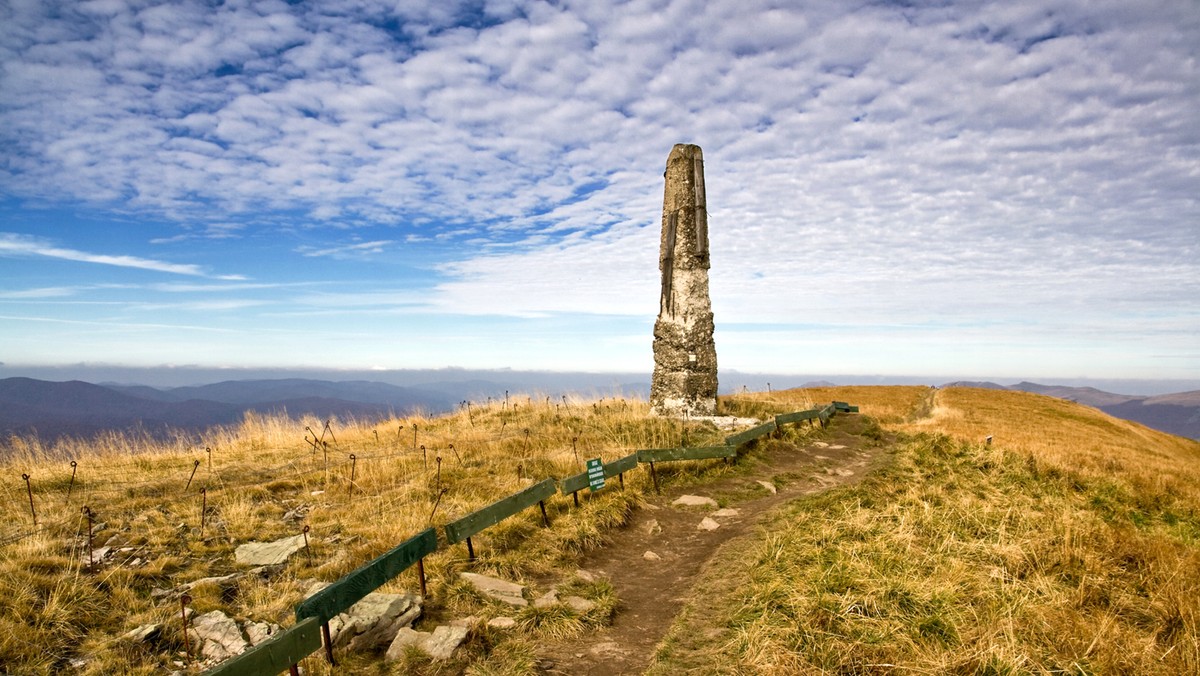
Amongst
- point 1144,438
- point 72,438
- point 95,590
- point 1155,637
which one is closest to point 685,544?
point 1155,637

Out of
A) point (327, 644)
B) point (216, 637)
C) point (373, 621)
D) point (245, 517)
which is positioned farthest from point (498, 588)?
point (245, 517)

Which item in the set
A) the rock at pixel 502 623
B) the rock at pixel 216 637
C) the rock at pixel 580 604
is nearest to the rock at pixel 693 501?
the rock at pixel 580 604

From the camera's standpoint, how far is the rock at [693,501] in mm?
10797

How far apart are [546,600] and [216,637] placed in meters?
3.45

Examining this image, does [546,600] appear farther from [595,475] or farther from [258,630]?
[595,475]

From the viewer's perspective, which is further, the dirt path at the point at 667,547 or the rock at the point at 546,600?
the rock at the point at 546,600

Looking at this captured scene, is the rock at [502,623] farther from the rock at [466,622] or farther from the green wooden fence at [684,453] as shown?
the green wooden fence at [684,453]

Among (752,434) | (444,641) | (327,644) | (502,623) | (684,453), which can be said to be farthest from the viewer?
(752,434)

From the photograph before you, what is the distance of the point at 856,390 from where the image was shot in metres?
38.3

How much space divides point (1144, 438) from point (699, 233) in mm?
27222

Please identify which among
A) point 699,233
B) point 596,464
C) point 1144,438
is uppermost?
Result: point 699,233

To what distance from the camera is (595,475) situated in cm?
1020

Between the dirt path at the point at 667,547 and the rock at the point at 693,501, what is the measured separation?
0.46ft

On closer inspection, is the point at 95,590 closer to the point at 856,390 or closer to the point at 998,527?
the point at 998,527
